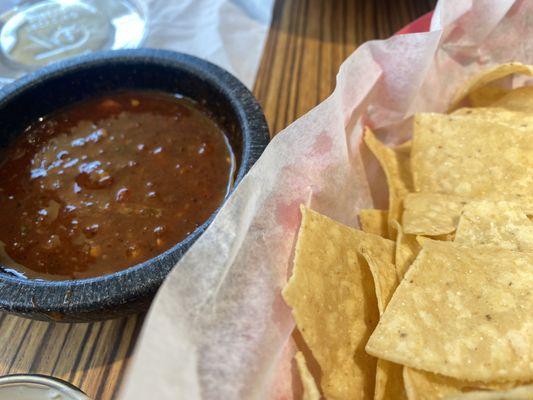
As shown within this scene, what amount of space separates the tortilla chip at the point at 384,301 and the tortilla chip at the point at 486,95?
2.14 ft

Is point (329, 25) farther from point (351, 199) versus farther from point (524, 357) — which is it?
point (524, 357)

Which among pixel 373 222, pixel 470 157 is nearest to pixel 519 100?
pixel 470 157

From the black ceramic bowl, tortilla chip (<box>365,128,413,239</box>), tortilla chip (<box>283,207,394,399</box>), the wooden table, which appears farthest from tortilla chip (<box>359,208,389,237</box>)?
the wooden table

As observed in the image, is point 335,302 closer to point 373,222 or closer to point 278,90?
point 373,222

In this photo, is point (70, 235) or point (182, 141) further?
point (182, 141)

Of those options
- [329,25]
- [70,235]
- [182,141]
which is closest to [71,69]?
[182,141]

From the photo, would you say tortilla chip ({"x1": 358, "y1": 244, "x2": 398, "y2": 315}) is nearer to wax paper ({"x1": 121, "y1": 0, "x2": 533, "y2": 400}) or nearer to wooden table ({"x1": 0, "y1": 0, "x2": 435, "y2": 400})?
wax paper ({"x1": 121, "y1": 0, "x2": 533, "y2": 400})

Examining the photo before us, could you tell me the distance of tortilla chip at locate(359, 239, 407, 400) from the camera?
0.95m

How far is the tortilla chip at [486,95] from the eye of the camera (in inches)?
58.1

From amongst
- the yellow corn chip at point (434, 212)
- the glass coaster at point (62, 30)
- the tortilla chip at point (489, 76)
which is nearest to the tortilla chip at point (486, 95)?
the tortilla chip at point (489, 76)

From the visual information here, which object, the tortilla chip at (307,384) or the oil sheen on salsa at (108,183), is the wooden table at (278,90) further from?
the tortilla chip at (307,384)

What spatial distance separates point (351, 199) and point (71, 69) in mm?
836

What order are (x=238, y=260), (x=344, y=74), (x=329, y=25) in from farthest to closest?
(x=329, y=25) → (x=344, y=74) → (x=238, y=260)

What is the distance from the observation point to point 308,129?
3.63 ft
